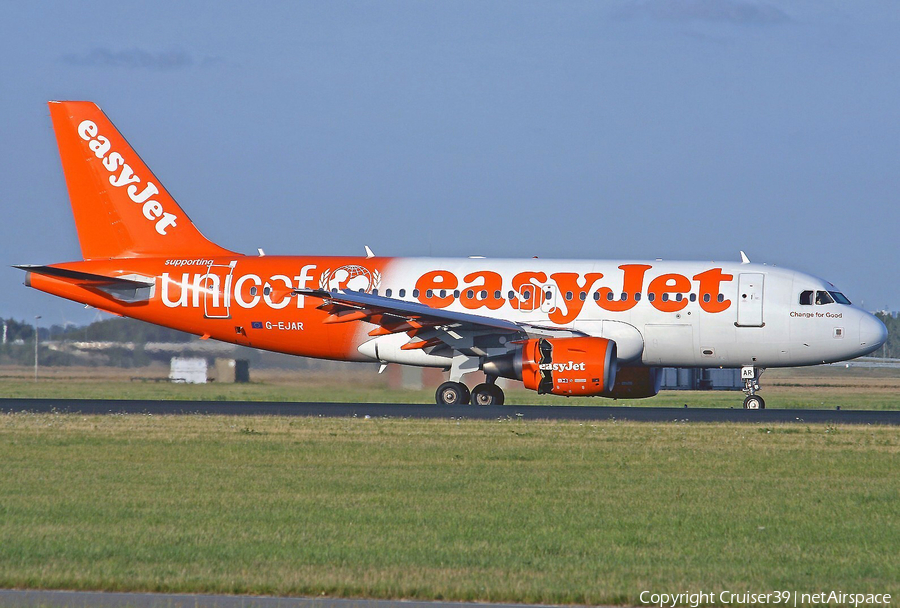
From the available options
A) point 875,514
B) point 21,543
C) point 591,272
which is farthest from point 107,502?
point 591,272

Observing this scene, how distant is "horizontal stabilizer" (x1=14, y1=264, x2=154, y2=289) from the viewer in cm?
2878

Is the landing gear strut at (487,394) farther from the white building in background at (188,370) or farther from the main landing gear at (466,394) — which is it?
the white building in background at (188,370)

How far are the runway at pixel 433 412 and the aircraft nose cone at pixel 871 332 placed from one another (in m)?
1.68

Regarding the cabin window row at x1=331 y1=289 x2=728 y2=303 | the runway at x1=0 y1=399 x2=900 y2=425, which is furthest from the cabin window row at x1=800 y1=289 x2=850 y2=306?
the runway at x1=0 y1=399 x2=900 y2=425

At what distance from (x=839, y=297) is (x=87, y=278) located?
1853 centimetres

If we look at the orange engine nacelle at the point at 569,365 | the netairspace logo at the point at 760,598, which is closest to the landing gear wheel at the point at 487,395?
the orange engine nacelle at the point at 569,365

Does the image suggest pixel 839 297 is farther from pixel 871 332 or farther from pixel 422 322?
pixel 422 322

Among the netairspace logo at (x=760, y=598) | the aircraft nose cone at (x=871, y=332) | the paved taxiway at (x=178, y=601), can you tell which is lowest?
the paved taxiway at (x=178, y=601)

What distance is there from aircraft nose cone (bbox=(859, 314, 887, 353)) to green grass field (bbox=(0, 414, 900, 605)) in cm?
860

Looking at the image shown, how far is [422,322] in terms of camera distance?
2650cm

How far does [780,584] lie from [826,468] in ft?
24.1

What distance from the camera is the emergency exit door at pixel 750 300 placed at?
2691 cm

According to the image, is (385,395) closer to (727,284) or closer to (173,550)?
(727,284)

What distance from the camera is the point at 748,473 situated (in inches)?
563
